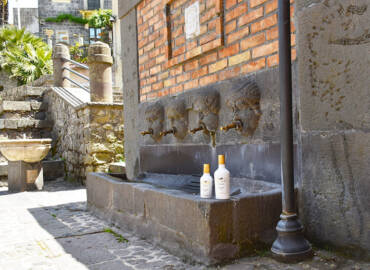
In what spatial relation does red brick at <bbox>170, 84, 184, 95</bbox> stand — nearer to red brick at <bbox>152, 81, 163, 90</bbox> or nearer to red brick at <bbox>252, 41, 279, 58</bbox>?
red brick at <bbox>152, 81, 163, 90</bbox>

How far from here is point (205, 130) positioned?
9.61 ft

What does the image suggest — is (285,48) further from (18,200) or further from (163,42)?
(18,200)

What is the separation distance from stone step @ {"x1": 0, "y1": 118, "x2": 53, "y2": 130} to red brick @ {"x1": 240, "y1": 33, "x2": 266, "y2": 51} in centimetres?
628

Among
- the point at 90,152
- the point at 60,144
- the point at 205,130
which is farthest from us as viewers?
the point at 60,144

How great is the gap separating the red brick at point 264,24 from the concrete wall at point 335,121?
26 cm

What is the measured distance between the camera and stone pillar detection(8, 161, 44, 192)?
5648mm

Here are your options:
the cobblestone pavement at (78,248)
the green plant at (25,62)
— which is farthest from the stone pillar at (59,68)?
the green plant at (25,62)

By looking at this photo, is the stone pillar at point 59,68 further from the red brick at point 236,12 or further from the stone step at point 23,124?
the red brick at point 236,12

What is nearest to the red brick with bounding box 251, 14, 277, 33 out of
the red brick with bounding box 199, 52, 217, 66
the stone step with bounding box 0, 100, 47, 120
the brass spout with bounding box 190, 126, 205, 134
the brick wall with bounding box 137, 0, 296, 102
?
the brick wall with bounding box 137, 0, 296, 102

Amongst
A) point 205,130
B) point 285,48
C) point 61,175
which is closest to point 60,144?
point 61,175

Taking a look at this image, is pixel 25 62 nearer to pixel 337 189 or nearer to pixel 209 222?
pixel 209 222

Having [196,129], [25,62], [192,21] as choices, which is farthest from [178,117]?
[25,62]

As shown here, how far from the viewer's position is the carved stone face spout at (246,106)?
7.82ft

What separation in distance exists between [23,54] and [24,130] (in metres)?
8.76
